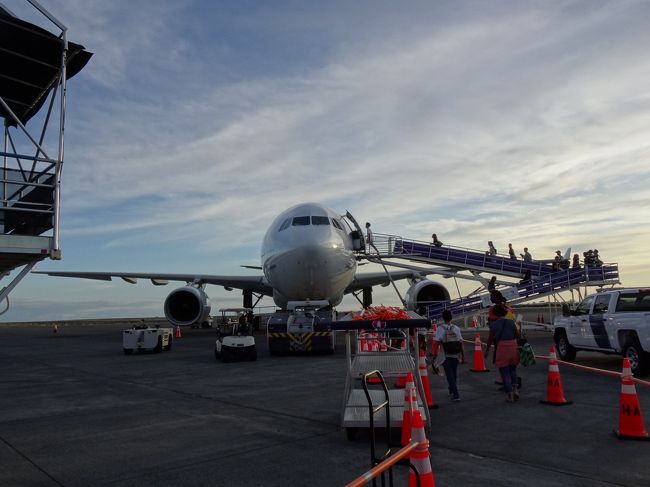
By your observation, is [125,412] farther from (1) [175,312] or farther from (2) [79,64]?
(1) [175,312]

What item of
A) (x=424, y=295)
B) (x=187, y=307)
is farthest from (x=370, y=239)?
(x=187, y=307)

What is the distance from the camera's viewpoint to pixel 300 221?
16359mm

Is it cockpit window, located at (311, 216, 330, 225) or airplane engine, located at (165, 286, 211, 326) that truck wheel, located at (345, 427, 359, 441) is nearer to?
cockpit window, located at (311, 216, 330, 225)

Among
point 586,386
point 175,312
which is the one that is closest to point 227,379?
point 586,386

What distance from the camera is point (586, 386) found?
9.02 meters

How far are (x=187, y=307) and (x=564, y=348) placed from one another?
47.4 feet

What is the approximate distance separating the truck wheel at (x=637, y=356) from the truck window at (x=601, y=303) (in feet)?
3.53

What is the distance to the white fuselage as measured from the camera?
50.2ft

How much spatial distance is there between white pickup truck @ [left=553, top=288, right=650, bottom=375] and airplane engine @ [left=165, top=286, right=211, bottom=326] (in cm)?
1336

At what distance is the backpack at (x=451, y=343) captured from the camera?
7.87 metres

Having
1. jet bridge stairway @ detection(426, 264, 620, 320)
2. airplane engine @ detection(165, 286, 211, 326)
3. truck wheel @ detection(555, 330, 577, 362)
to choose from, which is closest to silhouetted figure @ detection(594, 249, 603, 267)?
jet bridge stairway @ detection(426, 264, 620, 320)

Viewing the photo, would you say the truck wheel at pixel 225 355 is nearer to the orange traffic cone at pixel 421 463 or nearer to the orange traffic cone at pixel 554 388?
the orange traffic cone at pixel 554 388

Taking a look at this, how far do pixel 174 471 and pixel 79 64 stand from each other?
17.5 feet

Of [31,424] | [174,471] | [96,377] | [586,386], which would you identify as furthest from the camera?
[96,377]
